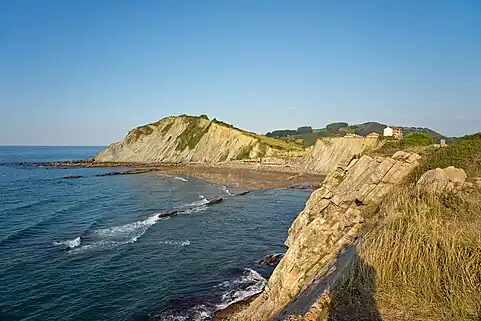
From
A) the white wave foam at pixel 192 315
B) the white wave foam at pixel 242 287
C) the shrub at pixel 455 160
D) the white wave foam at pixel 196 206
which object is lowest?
the white wave foam at pixel 192 315

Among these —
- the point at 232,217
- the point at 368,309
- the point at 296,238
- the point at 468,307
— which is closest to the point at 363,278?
the point at 368,309

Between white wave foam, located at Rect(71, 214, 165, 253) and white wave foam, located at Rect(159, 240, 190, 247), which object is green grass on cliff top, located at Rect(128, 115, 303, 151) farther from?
white wave foam, located at Rect(159, 240, 190, 247)

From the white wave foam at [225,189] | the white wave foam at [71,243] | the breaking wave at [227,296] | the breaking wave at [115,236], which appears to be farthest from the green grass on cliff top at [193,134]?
the breaking wave at [227,296]

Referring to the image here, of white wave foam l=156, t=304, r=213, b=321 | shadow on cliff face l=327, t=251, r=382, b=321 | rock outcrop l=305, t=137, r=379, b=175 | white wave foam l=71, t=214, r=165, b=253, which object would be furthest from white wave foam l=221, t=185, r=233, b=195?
shadow on cliff face l=327, t=251, r=382, b=321

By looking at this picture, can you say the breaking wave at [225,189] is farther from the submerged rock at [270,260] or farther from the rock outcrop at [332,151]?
the submerged rock at [270,260]

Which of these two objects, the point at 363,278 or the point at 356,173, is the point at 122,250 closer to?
the point at 356,173

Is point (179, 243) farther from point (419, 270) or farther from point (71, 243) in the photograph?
point (419, 270)
